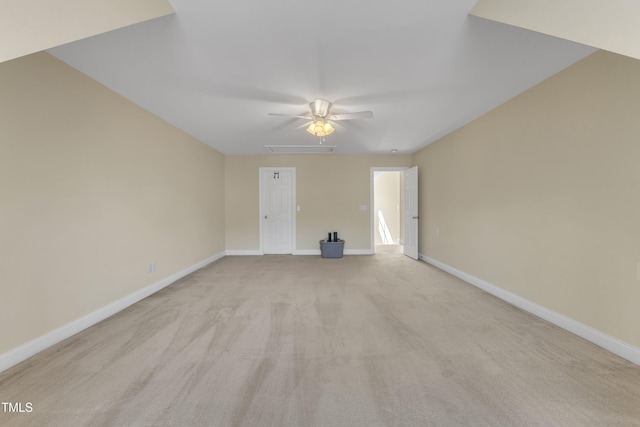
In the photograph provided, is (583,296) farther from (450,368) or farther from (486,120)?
(486,120)

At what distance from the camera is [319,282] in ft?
11.8

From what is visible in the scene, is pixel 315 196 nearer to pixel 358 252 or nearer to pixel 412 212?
pixel 358 252

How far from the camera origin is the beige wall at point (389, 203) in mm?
8000

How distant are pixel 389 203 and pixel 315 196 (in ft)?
12.1

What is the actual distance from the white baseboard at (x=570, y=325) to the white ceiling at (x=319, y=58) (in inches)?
92.2

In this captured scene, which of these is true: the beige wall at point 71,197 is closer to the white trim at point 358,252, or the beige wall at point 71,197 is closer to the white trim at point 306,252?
the white trim at point 306,252

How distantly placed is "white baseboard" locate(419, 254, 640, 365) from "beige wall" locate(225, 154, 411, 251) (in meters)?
2.94

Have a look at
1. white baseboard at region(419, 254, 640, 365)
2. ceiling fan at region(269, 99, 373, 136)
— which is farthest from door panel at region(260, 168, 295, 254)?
white baseboard at region(419, 254, 640, 365)

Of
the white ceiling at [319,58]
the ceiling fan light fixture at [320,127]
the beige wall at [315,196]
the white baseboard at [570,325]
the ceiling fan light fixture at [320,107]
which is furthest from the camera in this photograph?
the beige wall at [315,196]

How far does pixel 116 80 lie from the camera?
2.32 meters

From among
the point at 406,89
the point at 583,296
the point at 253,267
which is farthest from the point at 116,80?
the point at 583,296

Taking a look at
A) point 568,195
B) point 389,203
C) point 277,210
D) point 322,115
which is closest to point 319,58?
point 322,115

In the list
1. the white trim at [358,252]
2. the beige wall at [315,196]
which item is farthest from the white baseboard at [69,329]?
the white trim at [358,252]

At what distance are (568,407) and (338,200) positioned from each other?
475 cm
